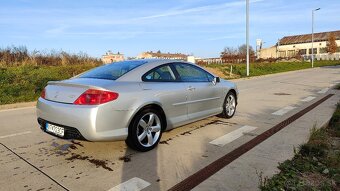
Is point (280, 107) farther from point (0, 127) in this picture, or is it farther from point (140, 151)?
point (0, 127)

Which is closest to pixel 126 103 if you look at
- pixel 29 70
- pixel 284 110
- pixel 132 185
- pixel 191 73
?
pixel 132 185

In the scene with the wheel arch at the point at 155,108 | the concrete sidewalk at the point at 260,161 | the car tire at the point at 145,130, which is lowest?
the concrete sidewalk at the point at 260,161

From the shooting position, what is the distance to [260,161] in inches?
174

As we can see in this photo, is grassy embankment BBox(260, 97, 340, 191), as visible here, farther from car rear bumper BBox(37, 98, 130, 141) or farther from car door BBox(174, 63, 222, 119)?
car rear bumper BBox(37, 98, 130, 141)

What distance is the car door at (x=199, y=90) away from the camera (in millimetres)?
5773

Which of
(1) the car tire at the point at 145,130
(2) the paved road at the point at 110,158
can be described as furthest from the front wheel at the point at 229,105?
(1) the car tire at the point at 145,130

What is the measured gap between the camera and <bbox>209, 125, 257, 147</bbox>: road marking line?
540cm

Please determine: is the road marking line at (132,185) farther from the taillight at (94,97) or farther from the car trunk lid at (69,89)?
Result: the car trunk lid at (69,89)

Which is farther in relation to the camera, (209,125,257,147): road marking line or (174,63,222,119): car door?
(174,63,222,119): car door

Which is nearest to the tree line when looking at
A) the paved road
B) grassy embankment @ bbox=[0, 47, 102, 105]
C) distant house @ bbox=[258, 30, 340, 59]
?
grassy embankment @ bbox=[0, 47, 102, 105]

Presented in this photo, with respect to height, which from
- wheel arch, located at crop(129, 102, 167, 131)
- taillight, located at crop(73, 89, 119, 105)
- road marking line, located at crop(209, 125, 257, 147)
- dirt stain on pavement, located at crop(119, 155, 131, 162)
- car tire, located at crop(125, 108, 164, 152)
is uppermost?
taillight, located at crop(73, 89, 119, 105)

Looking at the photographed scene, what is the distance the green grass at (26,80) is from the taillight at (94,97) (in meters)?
7.58

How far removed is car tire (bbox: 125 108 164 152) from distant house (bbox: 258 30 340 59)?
95.8 metres

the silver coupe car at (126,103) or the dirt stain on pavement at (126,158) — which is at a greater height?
the silver coupe car at (126,103)
